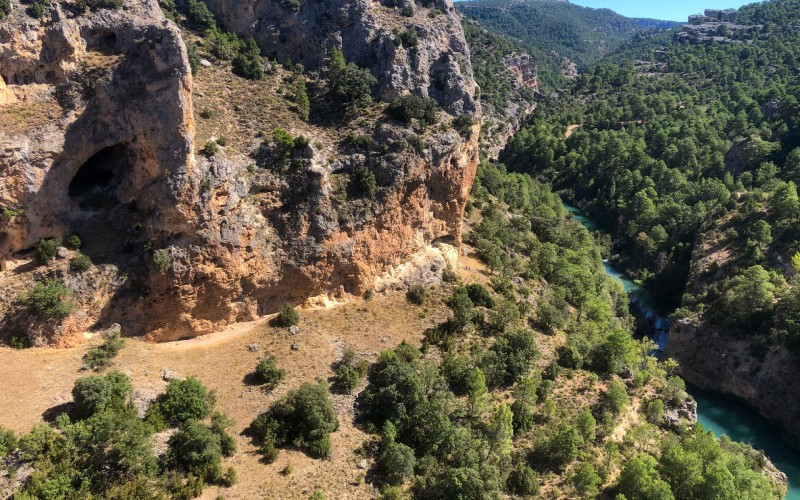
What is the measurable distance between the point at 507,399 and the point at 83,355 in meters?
34.9

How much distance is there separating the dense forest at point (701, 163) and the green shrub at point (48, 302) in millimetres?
76469

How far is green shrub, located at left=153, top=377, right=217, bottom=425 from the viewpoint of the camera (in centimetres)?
3391

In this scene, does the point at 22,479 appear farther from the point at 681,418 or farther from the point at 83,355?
the point at 681,418

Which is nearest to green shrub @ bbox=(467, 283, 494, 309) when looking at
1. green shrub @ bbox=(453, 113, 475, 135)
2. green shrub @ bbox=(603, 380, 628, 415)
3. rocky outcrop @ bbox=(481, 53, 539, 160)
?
green shrub @ bbox=(603, 380, 628, 415)

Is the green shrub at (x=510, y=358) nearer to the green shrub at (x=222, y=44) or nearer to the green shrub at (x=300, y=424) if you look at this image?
Answer: the green shrub at (x=300, y=424)

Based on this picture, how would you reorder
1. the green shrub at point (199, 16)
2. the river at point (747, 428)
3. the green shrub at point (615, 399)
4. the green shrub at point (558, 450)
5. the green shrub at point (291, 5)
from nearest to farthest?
the green shrub at point (558, 450) → the green shrub at point (615, 399) → the river at point (747, 428) → the green shrub at point (199, 16) → the green shrub at point (291, 5)

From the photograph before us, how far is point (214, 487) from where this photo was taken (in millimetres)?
31156

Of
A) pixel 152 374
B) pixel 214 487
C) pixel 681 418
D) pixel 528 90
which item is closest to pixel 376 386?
pixel 214 487

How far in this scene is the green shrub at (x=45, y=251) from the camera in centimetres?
3744

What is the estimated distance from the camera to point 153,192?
131 ft

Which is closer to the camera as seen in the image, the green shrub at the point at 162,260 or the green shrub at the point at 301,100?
the green shrub at the point at 162,260

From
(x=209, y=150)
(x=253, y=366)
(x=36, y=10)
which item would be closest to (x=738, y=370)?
(x=253, y=366)

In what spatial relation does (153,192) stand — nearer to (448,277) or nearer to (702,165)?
(448,277)

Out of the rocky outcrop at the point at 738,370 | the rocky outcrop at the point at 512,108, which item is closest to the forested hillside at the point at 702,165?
the rocky outcrop at the point at 738,370
